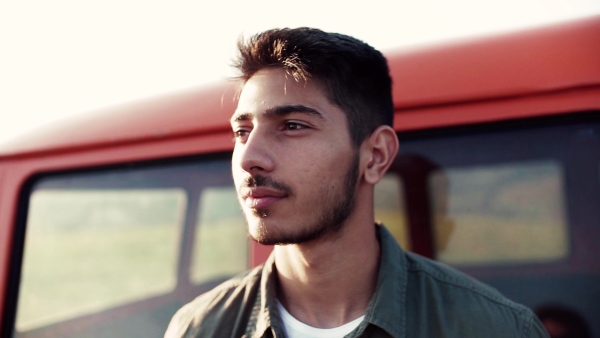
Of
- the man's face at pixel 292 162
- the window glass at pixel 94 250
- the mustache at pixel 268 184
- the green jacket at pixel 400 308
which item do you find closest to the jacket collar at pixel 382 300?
the green jacket at pixel 400 308

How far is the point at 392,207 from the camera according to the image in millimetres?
2197

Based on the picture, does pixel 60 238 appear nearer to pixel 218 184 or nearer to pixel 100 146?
pixel 100 146

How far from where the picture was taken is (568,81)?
196 centimetres

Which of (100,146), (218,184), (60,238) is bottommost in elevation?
(60,238)

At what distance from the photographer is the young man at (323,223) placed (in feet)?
5.71

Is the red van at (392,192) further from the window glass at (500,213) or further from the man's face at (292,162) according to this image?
the man's face at (292,162)

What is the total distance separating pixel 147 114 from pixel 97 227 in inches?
19.8

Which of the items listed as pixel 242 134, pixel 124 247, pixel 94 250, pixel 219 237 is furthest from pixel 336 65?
pixel 94 250

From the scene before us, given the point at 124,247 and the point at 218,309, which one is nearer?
the point at 218,309

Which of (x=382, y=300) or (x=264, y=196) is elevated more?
(x=264, y=196)

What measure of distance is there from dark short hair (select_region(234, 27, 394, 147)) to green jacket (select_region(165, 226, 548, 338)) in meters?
0.37

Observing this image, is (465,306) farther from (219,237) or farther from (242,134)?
(219,237)

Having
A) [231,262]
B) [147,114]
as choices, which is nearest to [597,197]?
[231,262]

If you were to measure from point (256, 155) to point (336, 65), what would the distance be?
1.30 ft
